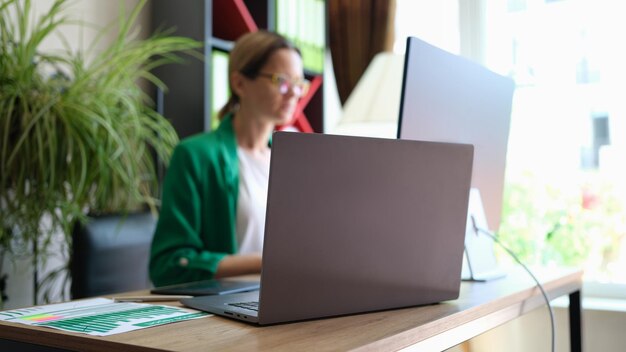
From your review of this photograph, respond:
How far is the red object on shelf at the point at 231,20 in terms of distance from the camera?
285 centimetres

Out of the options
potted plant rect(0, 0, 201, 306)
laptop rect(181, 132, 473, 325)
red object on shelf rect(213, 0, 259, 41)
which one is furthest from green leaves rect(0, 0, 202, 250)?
laptop rect(181, 132, 473, 325)

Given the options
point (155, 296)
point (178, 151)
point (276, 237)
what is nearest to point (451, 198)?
point (276, 237)

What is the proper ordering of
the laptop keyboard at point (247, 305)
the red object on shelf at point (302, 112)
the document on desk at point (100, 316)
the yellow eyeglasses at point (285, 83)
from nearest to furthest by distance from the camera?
the document on desk at point (100, 316) → the laptop keyboard at point (247, 305) → the yellow eyeglasses at point (285, 83) → the red object on shelf at point (302, 112)

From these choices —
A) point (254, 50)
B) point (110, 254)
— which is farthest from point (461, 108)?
point (110, 254)

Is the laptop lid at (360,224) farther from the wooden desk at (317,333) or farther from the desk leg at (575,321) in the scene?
the desk leg at (575,321)

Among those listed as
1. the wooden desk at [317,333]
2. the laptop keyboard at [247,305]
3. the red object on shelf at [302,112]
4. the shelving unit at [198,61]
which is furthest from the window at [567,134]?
the laptop keyboard at [247,305]

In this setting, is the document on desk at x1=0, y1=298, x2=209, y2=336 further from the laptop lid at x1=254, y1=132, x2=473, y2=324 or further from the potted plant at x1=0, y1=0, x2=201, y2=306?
the potted plant at x1=0, y1=0, x2=201, y2=306

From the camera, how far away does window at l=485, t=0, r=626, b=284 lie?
2.67m

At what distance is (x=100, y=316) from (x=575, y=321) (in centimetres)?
124

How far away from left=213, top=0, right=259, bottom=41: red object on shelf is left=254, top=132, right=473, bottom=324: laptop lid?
1874 mm

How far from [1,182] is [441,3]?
1.99 metres

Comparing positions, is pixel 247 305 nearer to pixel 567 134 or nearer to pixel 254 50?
pixel 254 50

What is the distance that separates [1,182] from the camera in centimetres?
198

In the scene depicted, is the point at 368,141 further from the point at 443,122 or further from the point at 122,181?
the point at 122,181
